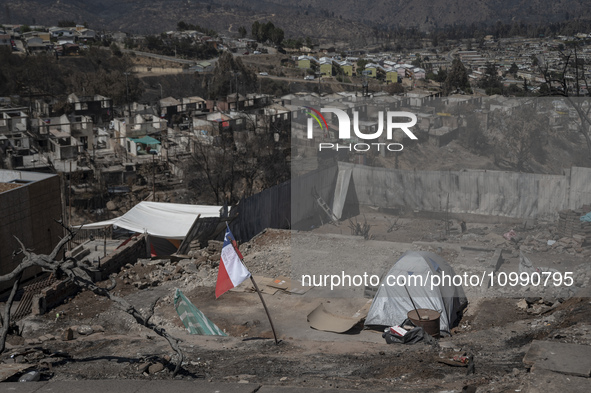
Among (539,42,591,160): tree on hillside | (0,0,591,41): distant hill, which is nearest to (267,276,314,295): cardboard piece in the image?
(539,42,591,160): tree on hillside

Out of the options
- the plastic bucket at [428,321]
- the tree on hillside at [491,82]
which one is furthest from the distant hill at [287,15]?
the plastic bucket at [428,321]

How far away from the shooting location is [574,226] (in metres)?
12.9

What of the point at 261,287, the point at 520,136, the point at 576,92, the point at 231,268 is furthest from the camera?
the point at 576,92

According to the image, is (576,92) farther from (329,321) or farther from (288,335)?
(288,335)

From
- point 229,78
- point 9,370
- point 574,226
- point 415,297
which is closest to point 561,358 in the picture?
point 415,297

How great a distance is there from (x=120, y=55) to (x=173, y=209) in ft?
190

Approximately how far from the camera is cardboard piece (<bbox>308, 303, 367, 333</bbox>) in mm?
8430

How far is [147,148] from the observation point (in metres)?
31.7

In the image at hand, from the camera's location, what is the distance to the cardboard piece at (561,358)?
15.1 feet

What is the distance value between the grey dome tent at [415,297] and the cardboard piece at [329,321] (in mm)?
A: 267

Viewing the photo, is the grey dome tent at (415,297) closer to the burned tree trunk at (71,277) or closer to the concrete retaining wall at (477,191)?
the burned tree trunk at (71,277)

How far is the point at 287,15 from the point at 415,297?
148163 millimetres

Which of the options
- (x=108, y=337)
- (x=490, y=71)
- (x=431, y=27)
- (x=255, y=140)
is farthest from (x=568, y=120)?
(x=431, y=27)

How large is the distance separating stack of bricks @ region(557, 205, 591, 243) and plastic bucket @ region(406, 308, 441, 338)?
610 cm
